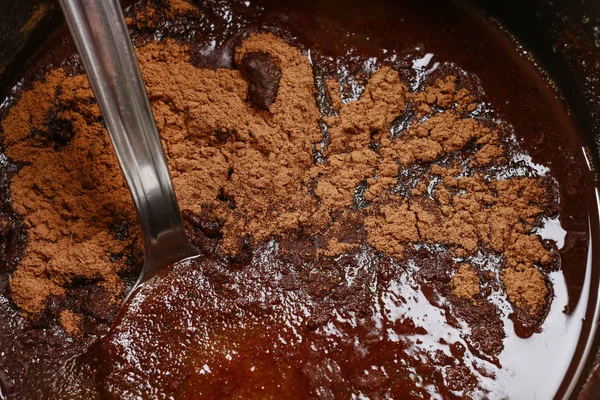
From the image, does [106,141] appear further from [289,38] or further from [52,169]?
[289,38]

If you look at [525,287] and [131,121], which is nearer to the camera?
[131,121]

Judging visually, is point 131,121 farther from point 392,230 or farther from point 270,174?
point 392,230

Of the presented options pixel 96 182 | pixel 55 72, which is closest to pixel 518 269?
pixel 96 182

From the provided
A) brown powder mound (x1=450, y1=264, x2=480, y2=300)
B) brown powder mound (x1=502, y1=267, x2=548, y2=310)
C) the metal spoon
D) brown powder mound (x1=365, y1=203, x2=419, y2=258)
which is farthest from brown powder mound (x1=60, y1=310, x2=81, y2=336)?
brown powder mound (x1=502, y1=267, x2=548, y2=310)

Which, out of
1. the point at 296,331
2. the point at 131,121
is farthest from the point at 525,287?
the point at 131,121

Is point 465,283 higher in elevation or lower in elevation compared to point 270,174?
lower

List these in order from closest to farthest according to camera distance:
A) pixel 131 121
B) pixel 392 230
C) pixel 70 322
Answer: pixel 131 121
pixel 70 322
pixel 392 230

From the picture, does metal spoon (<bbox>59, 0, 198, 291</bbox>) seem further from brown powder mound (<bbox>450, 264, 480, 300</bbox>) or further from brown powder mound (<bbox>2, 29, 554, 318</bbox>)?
brown powder mound (<bbox>450, 264, 480, 300</bbox>)

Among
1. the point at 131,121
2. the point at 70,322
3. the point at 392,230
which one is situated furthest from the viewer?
the point at 392,230
